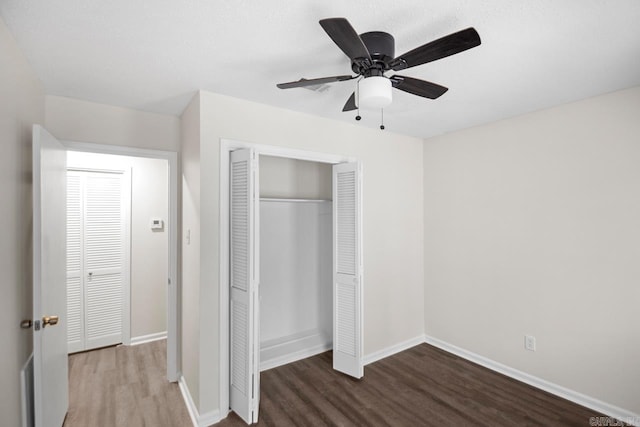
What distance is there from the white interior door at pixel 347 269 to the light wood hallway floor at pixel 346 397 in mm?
218

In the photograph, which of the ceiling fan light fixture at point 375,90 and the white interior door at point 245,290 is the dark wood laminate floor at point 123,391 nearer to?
the white interior door at point 245,290

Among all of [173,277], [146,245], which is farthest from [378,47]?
[146,245]

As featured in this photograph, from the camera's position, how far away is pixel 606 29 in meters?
1.63

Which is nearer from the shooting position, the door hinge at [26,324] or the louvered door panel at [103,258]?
the door hinge at [26,324]

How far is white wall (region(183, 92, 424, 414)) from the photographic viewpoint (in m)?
2.43

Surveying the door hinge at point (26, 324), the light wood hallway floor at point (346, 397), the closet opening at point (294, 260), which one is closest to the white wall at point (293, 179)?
the closet opening at point (294, 260)

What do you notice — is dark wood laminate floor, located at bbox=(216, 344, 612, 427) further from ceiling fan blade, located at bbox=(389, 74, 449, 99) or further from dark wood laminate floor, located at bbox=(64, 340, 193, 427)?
ceiling fan blade, located at bbox=(389, 74, 449, 99)

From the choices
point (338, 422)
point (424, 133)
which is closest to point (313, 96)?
point (424, 133)

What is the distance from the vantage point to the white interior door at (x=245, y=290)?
92.4 inches

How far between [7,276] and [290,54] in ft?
6.17

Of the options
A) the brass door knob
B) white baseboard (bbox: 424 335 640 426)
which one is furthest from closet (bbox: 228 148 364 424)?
white baseboard (bbox: 424 335 640 426)

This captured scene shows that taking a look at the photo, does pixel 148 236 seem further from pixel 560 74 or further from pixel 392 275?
pixel 560 74

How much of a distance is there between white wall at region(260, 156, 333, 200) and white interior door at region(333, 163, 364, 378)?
0.51 metres

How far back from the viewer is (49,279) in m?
1.98
